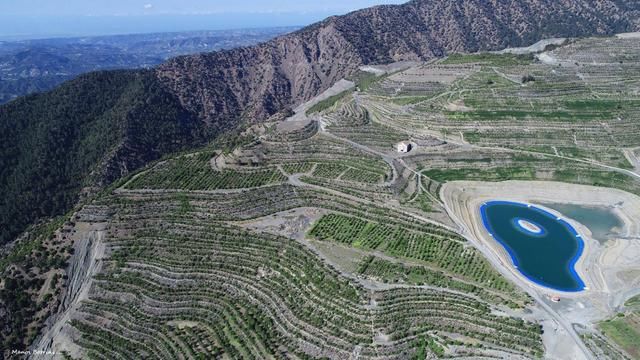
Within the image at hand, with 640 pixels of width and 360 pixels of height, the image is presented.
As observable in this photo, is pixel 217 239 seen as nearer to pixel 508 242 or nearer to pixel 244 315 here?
pixel 244 315

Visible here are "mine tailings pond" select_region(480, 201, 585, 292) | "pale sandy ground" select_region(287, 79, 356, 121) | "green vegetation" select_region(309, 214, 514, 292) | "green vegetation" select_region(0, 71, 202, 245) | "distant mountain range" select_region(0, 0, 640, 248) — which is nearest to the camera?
"green vegetation" select_region(309, 214, 514, 292)

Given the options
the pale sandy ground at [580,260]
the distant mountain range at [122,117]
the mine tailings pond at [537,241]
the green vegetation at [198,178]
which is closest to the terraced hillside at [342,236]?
the green vegetation at [198,178]

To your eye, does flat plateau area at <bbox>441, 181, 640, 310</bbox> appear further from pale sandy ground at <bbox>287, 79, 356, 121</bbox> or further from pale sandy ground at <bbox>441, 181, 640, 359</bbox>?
pale sandy ground at <bbox>287, 79, 356, 121</bbox>

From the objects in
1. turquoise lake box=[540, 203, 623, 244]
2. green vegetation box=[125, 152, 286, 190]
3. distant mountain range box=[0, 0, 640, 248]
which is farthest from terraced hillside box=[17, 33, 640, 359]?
distant mountain range box=[0, 0, 640, 248]

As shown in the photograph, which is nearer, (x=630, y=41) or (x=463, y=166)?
(x=463, y=166)

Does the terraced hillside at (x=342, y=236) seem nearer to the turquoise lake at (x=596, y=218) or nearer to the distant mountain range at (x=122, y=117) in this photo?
the turquoise lake at (x=596, y=218)

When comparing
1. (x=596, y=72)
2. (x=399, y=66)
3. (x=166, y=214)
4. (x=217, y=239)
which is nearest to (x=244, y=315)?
(x=217, y=239)
